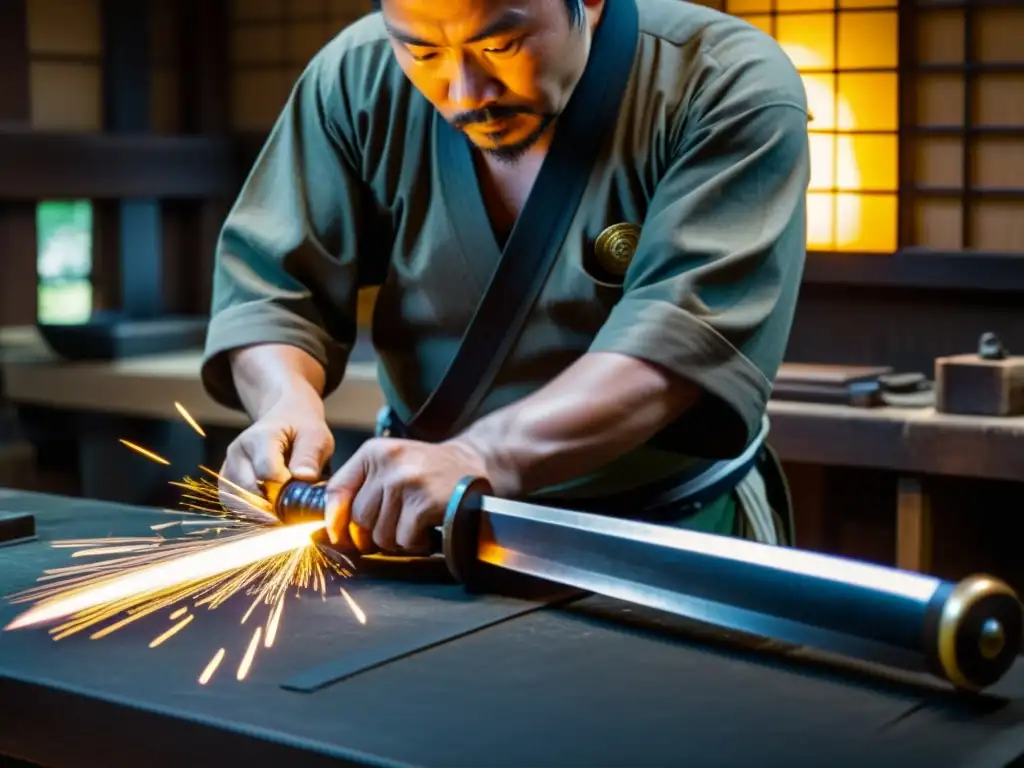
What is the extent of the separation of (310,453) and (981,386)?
5.98ft

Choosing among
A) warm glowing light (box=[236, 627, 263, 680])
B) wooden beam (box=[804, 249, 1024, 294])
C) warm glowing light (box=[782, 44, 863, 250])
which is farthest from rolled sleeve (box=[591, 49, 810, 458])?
warm glowing light (box=[782, 44, 863, 250])

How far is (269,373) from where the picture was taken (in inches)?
79.7

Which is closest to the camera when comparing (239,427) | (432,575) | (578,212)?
(432,575)

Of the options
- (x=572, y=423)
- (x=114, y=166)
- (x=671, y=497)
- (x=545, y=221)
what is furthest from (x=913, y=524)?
(x=114, y=166)

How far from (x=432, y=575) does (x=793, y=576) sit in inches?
18.8

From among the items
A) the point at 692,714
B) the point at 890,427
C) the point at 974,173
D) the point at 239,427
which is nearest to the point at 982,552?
the point at 890,427

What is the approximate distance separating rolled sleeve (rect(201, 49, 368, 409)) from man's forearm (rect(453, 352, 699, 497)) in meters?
0.41

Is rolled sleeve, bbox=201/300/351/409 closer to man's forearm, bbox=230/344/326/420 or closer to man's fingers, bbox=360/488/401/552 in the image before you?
man's forearm, bbox=230/344/326/420

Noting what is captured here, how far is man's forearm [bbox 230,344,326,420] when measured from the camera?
1997 millimetres

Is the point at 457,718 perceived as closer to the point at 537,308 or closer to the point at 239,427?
the point at 537,308

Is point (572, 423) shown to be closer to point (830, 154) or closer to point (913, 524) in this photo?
point (913, 524)

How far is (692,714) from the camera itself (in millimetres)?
1281

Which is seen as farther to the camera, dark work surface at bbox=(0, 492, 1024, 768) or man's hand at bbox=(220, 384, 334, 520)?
man's hand at bbox=(220, 384, 334, 520)

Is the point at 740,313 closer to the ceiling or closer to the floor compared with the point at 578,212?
closer to the floor
